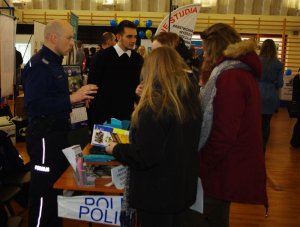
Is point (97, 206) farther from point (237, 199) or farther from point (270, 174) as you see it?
point (270, 174)

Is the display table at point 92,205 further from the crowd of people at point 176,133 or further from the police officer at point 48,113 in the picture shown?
the police officer at point 48,113

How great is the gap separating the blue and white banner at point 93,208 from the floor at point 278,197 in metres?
1.19

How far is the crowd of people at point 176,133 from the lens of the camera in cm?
164

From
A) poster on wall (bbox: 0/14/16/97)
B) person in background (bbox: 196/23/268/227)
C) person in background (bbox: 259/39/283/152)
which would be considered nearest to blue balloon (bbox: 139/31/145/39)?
poster on wall (bbox: 0/14/16/97)

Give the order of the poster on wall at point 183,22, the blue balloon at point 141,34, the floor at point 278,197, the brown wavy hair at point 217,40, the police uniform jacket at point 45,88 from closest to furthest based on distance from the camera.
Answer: the brown wavy hair at point 217,40, the police uniform jacket at point 45,88, the floor at point 278,197, the poster on wall at point 183,22, the blue balloon at point 141,34

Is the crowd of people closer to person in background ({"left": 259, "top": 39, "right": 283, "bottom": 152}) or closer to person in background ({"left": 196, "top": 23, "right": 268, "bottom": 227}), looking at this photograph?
person in background ({"left": 196, "top": 23, "right": 268, "bottom": 227})

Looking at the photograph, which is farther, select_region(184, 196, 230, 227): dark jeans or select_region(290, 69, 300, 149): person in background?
select_region(290, 69, 300, 149): person in background

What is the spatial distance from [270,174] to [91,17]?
391 inches

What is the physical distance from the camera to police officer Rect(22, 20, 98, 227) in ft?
7.80

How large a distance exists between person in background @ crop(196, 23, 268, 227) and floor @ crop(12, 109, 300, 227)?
1506 millimetres

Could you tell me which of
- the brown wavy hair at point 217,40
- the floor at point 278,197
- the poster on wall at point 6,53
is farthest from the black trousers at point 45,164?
the poster on wall at point 6,53

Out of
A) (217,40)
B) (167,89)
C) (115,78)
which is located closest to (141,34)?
(115,78)

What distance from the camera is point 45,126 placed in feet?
8.01

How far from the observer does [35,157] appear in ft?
8.21
